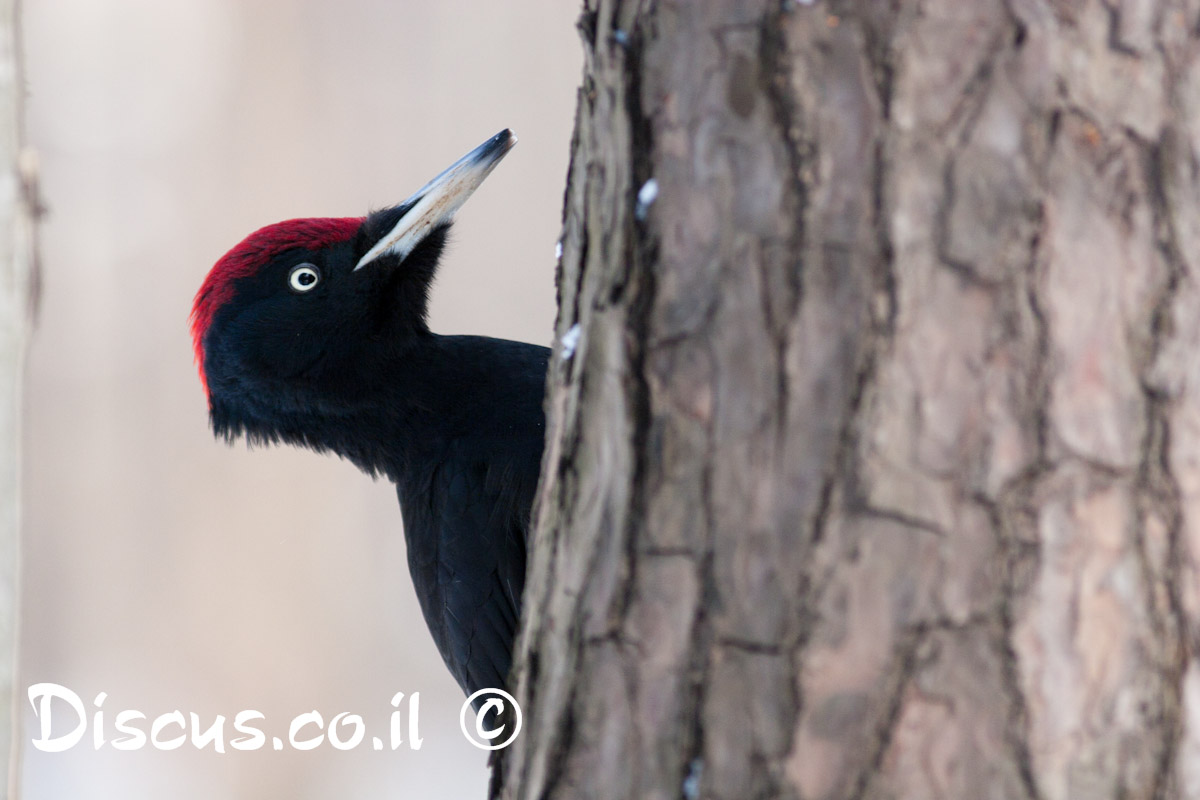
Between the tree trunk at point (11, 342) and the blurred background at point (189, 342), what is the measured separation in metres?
4.11

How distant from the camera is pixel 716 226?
3.08 ft

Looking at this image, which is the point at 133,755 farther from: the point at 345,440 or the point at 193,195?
the point at 345,440

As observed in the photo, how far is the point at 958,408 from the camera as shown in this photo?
2.88ft

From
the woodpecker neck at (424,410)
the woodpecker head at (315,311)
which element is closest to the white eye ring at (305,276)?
the woodpecker head at (315,311)

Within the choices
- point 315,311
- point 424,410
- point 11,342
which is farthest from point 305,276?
point 11,342

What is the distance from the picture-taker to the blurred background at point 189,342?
5.09m

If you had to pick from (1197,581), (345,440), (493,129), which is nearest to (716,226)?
(1197,581)

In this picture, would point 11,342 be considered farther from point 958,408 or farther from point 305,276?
point 305,276

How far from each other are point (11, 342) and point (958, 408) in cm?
100

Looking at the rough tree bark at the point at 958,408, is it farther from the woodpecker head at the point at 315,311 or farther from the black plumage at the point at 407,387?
the woodpecker head at the point at 315,311

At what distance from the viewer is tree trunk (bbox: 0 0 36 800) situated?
1167 millimetres

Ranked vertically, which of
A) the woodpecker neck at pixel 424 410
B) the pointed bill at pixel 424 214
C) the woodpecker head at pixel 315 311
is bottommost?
the woodpecker neck at pixel 424 410

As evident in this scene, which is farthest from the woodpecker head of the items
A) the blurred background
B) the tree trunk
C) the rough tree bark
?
the blurred background

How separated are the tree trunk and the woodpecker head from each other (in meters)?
1.12
